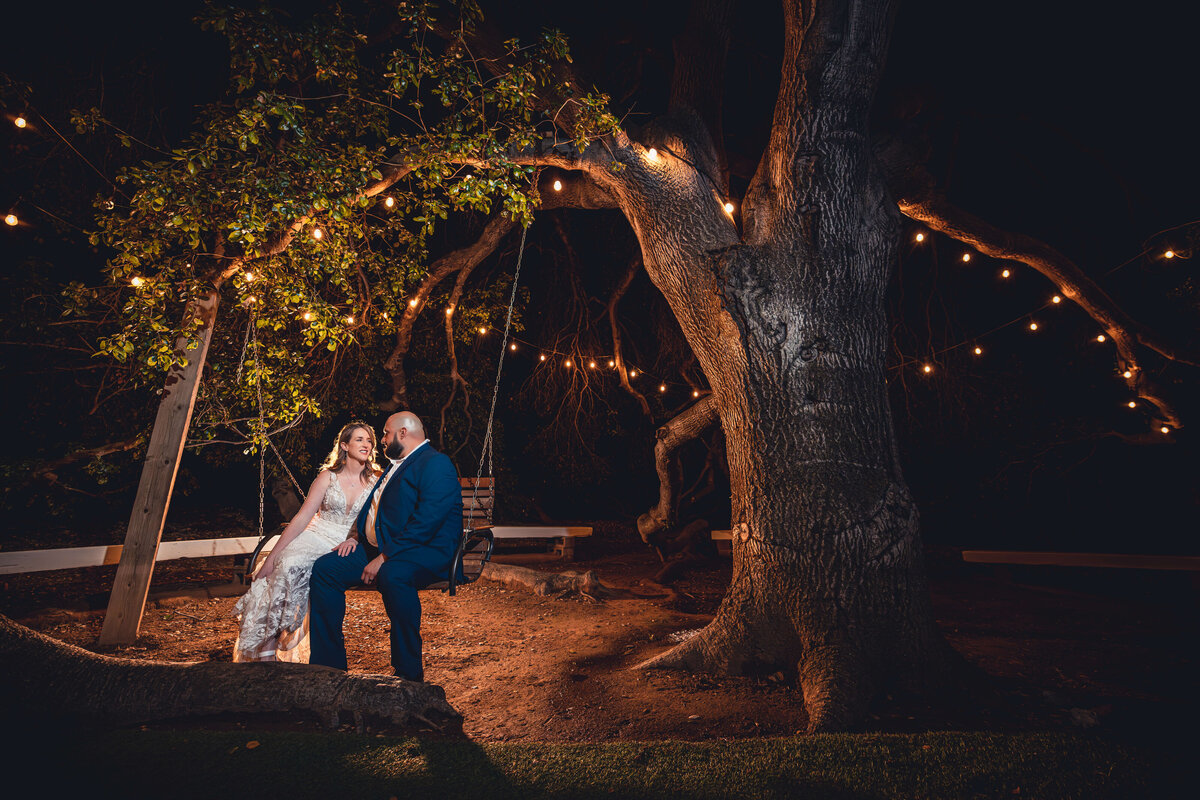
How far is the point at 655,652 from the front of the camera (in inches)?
190

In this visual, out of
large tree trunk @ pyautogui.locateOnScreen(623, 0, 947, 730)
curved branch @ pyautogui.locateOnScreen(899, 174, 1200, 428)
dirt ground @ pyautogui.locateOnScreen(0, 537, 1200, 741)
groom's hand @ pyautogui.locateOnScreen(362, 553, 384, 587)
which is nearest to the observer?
dirt ground @ pyautogui.locateOnScreen(0, 537, 1200, 741)

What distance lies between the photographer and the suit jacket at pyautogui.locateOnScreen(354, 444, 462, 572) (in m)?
3.76

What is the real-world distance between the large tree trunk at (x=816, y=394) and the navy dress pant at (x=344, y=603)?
1.72 m

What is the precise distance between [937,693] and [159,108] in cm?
923

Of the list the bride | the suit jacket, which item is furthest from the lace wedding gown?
the suit jacket

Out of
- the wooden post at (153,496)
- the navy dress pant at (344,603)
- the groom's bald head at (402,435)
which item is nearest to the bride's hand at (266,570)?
the navy dress pant at (344,603)

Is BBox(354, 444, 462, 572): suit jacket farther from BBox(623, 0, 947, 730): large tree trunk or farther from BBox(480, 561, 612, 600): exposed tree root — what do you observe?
BBox(480, 561, 612, 600): exposed tree root

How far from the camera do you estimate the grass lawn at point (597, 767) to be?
8.26 feet

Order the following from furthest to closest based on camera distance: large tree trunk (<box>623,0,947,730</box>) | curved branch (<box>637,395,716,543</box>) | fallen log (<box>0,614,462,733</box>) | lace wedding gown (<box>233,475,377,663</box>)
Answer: curved branch (<box>637,395,716,543</box>)
lace wedding gown (<box>233,475,377,663</box>)
large tree trunk (<box>623,0,947,730</box>)
fallen log (<box>0,614,462,733</box>)

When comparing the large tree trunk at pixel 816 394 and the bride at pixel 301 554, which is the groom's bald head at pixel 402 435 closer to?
the bride at pixel 301 554

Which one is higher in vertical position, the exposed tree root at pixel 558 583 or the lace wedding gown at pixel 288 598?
the lace wedding gown at pixel 288 598

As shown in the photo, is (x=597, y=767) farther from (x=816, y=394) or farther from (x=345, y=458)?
(x=345, y=458)

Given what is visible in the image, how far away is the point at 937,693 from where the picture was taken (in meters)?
3.70

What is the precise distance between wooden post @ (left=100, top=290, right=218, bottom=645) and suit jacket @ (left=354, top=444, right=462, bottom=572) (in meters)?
2.33
